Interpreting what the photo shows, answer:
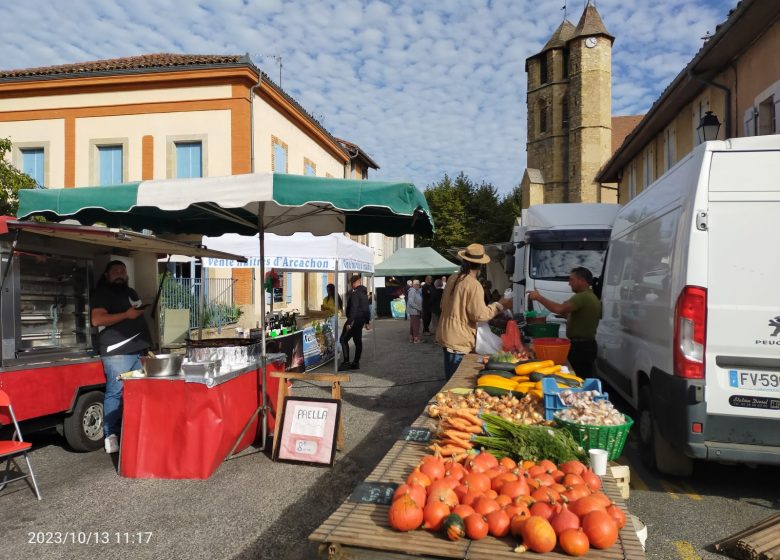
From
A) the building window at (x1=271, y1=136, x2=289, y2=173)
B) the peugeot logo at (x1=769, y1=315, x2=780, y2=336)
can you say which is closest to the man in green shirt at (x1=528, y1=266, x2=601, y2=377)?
the peugeot logo at (x1=769, y1=315, x2=780, y2=336)

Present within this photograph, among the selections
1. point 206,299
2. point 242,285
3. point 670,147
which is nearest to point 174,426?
point 206,299

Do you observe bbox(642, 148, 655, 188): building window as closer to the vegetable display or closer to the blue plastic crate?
the blue plastic crate

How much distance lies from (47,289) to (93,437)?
155 cm

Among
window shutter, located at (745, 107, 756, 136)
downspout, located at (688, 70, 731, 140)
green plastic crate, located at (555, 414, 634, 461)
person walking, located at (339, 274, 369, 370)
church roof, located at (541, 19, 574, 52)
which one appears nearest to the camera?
green plastic crate, located at (555, 414, 634, 461)

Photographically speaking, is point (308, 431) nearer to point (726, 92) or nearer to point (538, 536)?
point (538, 536)

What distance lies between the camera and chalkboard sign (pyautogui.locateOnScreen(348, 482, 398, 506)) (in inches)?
102

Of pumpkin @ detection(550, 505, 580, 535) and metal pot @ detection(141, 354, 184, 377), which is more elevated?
metal pot @ detection(141, 354, 184, 377)

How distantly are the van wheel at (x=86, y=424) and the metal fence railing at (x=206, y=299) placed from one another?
6.93 metres

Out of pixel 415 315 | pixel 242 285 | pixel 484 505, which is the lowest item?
pixel 415 315

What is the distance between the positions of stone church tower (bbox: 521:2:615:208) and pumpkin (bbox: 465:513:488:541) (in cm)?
4239

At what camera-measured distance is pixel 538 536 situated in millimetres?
2082

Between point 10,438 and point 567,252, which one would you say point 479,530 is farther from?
point 567,252

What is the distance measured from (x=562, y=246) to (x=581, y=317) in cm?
473

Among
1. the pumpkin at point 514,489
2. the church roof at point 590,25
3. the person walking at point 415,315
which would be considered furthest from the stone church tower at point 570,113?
the pumpkin at point 514,489
